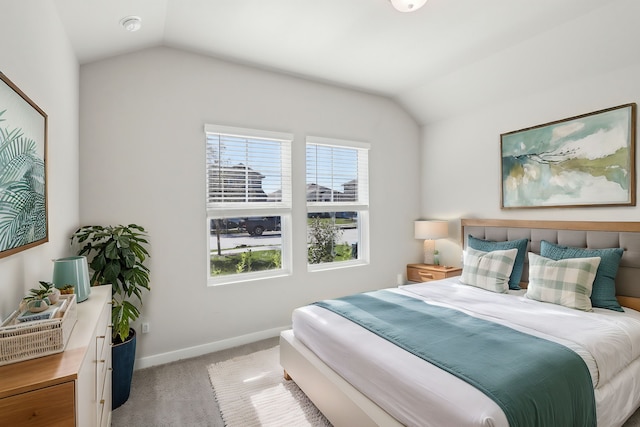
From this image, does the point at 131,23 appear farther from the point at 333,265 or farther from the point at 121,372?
the point at 333,265

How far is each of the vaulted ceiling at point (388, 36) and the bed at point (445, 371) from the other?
1547 mm

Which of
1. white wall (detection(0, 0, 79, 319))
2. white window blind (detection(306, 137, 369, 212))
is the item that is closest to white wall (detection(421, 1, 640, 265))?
white window blind (detection(306, 137, 369, 212))

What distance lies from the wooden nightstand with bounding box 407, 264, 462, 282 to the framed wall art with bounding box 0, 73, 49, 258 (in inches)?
150

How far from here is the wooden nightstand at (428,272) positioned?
402 cm

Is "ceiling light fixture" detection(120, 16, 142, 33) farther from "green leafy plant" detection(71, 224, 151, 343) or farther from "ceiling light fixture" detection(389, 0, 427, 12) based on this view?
"ceiling light fixture" detection(389, 0, 427, 12)

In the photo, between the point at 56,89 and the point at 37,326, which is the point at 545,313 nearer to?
the point at 37,326

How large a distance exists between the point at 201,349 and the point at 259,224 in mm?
1370

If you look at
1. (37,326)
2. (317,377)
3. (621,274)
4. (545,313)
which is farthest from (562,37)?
(37,326)

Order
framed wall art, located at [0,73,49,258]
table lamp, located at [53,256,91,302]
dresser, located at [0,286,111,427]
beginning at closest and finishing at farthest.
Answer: dresser, located at [0,286,111,427] → framed wall art, located at [0,73,49,258] → table lamp, located at [53,256,91,302]

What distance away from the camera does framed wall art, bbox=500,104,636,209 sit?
278cm

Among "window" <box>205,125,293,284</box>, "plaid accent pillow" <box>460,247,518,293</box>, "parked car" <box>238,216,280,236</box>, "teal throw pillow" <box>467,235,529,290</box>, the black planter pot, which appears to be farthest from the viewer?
"parked car" <box>238,216,280,236</box>

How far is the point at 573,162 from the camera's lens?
3102 millimetres

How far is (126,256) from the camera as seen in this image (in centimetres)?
248

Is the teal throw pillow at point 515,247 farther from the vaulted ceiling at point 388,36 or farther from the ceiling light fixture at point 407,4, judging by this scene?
the ceiling light fixture at point 407,4
